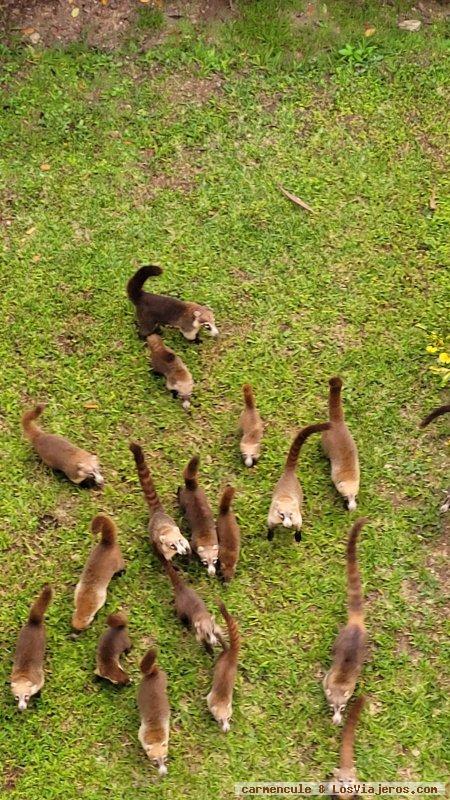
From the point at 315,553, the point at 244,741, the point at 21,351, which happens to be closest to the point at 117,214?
the point at 21,351

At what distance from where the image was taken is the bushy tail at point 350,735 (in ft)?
16.0

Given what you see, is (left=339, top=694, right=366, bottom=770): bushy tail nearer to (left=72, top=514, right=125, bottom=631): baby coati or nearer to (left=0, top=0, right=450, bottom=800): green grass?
(left=0, top=0, right=450, bottom=800): green grass

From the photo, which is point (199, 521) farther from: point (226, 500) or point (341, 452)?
point (341, 452)

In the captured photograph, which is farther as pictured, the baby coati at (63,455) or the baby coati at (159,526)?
the baby coati at (63,455)

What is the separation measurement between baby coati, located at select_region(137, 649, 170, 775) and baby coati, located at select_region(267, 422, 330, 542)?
45.3 inches

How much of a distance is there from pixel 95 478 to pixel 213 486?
749 mm

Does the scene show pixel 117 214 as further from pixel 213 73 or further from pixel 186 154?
pixel 213 73

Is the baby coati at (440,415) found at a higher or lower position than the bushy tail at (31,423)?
lower

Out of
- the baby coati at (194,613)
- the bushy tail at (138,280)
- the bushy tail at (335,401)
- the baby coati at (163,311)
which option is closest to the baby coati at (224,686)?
the baby coati at (194,613)

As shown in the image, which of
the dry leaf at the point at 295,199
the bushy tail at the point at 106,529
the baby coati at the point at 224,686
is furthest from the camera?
the dry leaf at the point at 295,199

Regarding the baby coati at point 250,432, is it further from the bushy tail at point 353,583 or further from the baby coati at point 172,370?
the bushy tail at point 353,583

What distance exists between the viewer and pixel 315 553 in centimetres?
573

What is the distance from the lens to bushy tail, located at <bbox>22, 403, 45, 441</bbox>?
5.98 metres

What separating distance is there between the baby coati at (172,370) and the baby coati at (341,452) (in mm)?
969
